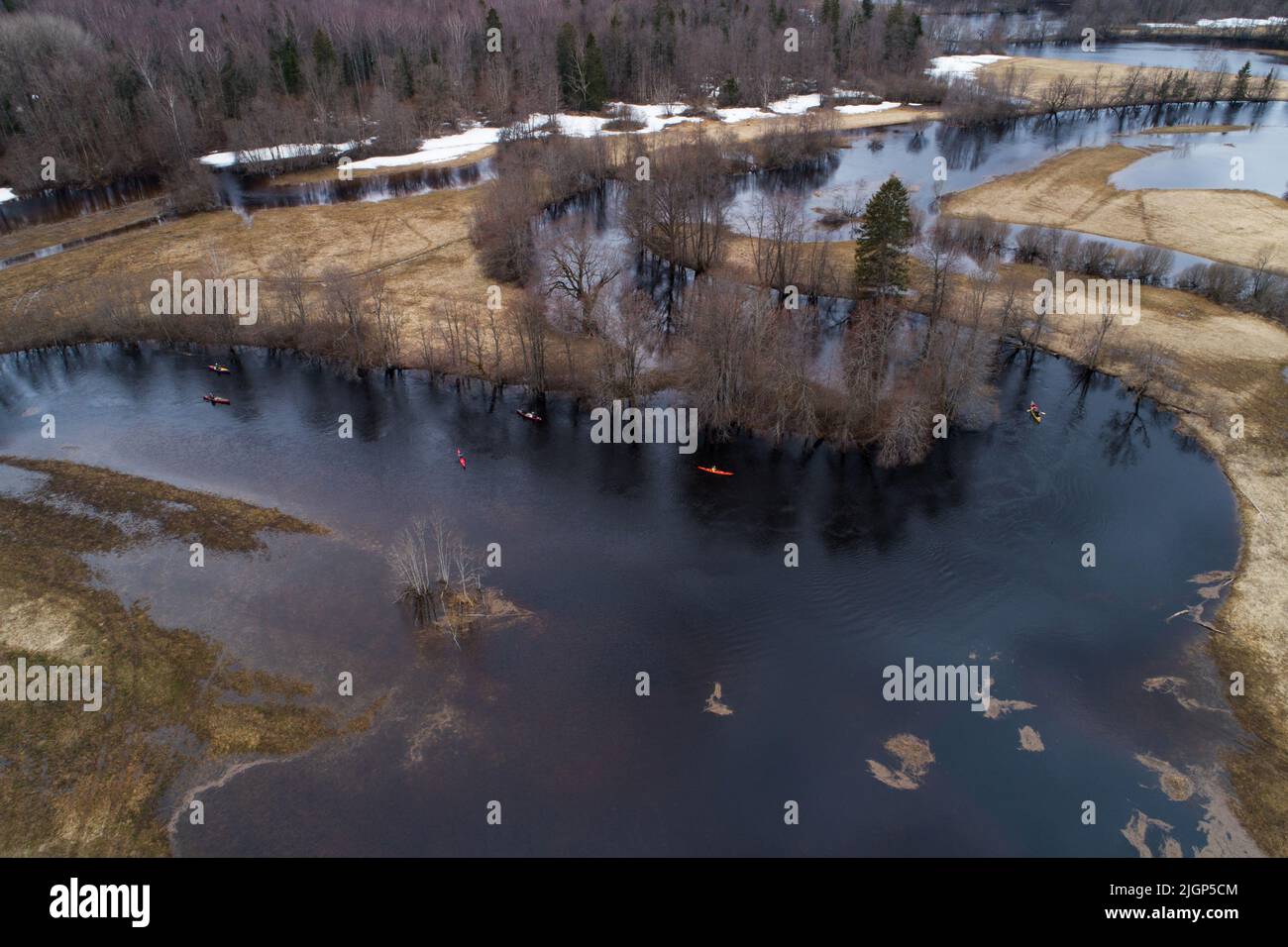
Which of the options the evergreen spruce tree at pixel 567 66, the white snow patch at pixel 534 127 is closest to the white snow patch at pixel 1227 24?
the white snow patch at pixel 534 127

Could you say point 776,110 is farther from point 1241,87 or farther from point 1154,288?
point 1154,288

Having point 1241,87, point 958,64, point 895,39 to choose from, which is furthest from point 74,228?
point 1241,87

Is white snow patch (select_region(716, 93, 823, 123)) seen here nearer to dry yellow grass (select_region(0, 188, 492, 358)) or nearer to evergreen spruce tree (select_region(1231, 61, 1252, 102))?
dry yellow grass (select_region(0, 188, 492, 358))

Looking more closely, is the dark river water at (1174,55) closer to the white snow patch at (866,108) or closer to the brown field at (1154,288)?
the white snow patch at (866,108)

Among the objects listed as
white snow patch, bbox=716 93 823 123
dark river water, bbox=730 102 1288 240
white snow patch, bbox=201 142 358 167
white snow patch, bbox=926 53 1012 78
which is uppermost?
white snow patch, bbox=926 53 1012 78

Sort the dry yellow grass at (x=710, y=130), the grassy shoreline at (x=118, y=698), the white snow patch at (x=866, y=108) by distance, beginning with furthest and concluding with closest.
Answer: the white snow patch at (x=866, y=108), the dry yellow grass at (x=710, y=130), the grassy shoreline at (x=118, y=698)

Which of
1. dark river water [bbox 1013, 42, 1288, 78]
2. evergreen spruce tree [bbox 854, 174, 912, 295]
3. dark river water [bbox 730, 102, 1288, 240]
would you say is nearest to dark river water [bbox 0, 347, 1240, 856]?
evergreen spruce tree [bbox 854, 174, 912, 295]
